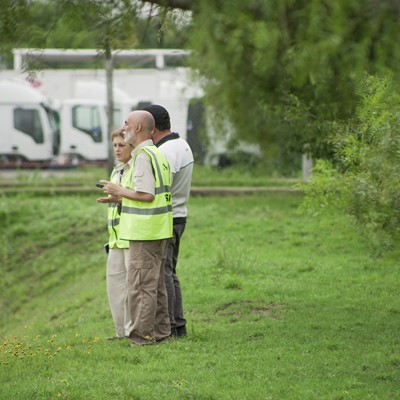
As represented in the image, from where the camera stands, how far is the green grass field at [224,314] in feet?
25.7

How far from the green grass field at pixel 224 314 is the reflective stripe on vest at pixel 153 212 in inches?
38.0

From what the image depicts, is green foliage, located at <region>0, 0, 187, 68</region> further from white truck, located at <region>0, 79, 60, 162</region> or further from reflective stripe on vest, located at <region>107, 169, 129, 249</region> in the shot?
white truck, located at <region>0, 79, 60, 162</region>

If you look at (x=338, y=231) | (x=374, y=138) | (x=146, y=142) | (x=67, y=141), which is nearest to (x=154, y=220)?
(x=146, y=142)

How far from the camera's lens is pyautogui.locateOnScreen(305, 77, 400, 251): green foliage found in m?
7.06

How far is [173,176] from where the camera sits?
9.52 meters

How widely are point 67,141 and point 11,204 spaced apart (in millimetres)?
16566

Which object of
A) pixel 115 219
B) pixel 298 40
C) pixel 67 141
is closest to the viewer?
pixel 298 40

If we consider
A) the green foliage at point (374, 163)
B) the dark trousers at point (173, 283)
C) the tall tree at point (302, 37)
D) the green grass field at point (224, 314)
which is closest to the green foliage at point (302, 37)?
the tall tree at point (302, 37)

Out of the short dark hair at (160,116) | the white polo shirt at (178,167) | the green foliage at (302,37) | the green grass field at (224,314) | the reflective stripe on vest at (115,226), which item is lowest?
the green grass field at (224,314)

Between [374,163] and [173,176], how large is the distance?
2796 millimetres

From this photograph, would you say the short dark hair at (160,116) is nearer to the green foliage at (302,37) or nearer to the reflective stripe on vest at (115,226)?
the reflective stripe on vest at (115,226)

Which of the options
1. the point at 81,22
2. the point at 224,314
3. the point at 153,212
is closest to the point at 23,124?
the point at 224,314

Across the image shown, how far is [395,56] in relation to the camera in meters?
5.83

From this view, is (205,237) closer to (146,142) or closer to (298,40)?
(146,142)
